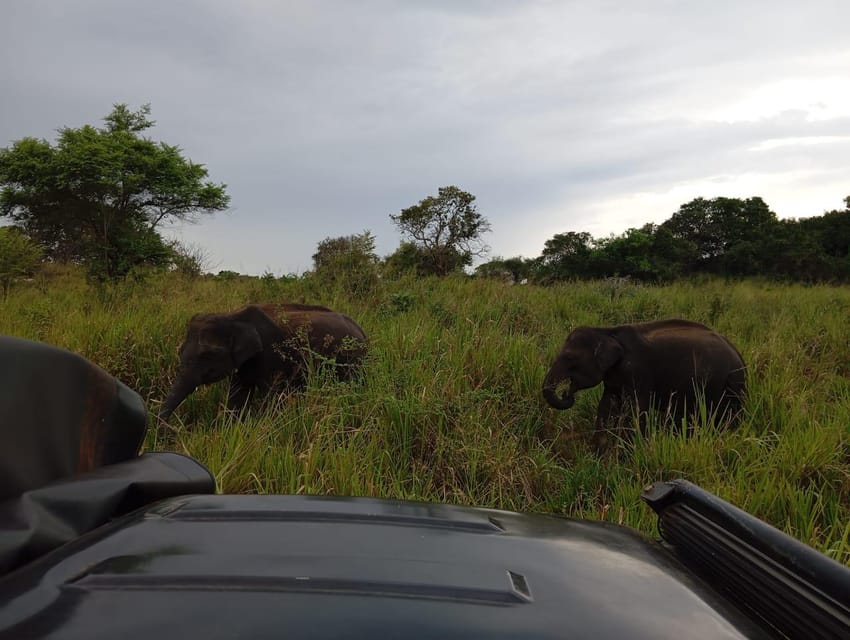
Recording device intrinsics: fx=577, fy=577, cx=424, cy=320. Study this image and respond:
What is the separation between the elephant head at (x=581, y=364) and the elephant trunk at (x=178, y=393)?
120 inches

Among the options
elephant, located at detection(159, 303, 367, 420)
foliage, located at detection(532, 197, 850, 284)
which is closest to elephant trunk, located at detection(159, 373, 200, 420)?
elephant, located at detection(159, 303, 367, 420)

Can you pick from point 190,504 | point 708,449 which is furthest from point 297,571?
point 708,449

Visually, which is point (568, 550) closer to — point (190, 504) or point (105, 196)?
point (190, 504)

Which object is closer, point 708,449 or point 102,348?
point 708,449

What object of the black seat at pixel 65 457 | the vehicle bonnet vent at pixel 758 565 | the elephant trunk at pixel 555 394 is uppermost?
the black seat at pixel 65 457

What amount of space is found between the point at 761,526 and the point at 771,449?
348cm

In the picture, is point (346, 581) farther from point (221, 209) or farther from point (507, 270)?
point (221, 209)

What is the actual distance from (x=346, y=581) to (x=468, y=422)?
343 cm

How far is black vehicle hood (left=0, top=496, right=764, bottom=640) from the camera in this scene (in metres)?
0.59

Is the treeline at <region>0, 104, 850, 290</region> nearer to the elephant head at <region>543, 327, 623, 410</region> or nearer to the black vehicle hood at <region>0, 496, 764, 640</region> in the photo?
the elephant head at <region>543, 327, 623, 410</region>

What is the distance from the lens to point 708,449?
3.75m

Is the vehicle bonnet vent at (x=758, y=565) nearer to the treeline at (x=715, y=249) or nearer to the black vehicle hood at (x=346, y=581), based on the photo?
the black vehicle hood at (x=346, y=581)

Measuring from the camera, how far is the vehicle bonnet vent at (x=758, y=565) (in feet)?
2.48

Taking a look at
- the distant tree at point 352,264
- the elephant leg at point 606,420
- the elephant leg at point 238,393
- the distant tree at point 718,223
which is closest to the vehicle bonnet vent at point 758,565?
the elephant leg at point 606,420
